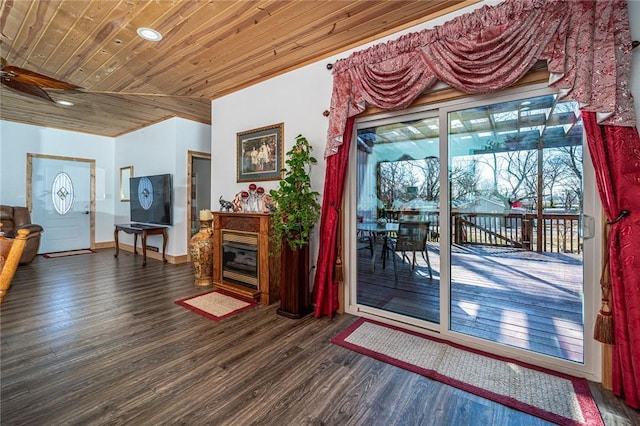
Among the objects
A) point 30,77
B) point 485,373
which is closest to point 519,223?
point 485,373

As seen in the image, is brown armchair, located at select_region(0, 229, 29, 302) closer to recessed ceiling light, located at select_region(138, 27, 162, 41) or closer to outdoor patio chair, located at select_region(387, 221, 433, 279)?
recessed ceiling light, located at select_region(138, 27, 162, 41)

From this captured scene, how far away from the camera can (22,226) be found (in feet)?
16.1

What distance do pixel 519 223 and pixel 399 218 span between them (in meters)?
0.98

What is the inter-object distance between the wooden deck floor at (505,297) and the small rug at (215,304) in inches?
52.0

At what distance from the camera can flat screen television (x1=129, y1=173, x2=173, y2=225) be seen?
197 inches

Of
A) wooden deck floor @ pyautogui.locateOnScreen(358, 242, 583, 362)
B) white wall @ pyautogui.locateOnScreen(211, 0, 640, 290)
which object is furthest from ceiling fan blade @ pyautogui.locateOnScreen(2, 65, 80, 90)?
wooden deck floor @ pyautogui.locateOnScreen(358, 242, 583, 362)

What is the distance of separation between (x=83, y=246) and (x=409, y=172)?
7.25m

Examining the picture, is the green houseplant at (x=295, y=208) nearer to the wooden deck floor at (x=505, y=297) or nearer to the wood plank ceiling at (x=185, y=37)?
the wooden deck floor at (x=505, y=297)

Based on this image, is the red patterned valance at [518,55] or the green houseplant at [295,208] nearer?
the red patterned valance at [518,55]

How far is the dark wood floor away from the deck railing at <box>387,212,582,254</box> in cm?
95

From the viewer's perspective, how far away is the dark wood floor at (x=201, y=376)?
1514 millimetres

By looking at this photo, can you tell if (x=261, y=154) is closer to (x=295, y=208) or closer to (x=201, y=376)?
(x=295, y=208)

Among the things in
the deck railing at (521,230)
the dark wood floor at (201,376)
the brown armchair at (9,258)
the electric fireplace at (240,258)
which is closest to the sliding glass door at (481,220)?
the deck railing at (521,230)

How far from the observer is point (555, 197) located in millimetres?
2094
